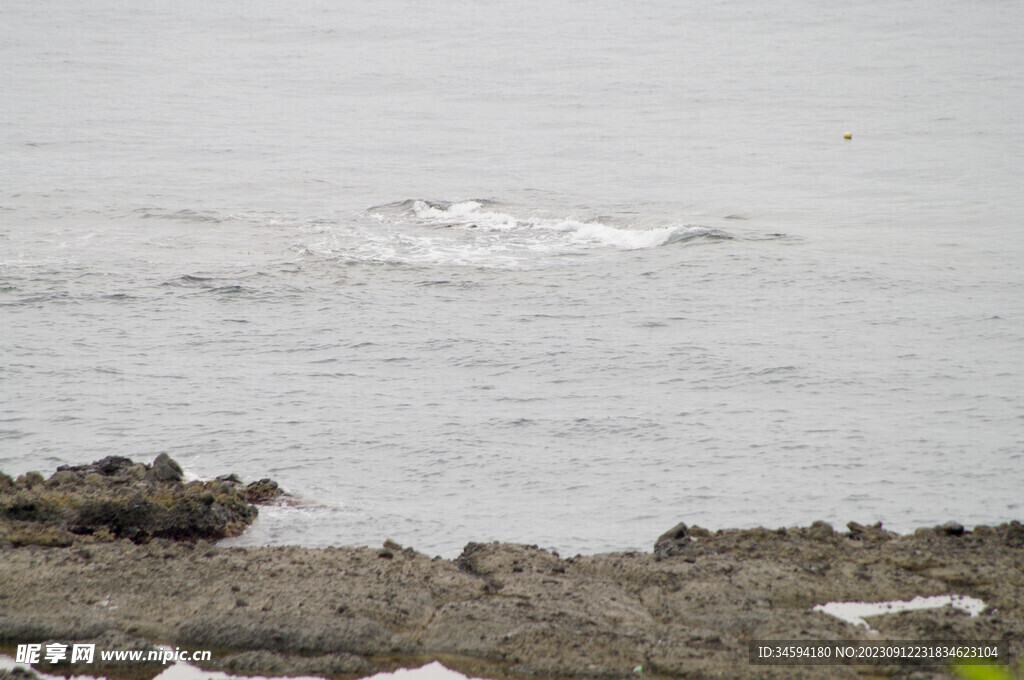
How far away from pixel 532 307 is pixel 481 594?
9.02 metres

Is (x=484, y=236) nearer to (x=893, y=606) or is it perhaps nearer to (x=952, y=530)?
(x=952, y=530)

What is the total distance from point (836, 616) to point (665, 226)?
14802 millimetres

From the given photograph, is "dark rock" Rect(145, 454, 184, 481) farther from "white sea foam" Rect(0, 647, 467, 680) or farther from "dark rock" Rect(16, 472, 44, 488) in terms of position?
"white sea foam" Rect(0, 647, 467, 680)

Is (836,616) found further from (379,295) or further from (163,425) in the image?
(379,295)

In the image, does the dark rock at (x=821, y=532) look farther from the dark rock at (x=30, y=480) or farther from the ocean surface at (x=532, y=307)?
the dark rock at (x=30, y=480)

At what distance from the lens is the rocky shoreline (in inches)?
213

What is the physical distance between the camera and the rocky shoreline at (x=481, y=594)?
542cm

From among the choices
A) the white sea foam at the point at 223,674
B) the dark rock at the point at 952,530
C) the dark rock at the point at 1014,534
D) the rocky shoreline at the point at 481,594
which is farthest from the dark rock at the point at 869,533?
the white sea foam at the point at 223,674

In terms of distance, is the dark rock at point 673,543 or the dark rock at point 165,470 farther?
the dark rock at point 165,470

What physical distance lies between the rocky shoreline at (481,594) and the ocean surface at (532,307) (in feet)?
3.84

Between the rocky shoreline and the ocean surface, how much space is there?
3.84ft

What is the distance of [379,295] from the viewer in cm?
1552

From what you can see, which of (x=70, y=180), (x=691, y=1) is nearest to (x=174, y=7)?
(x=691, y=1)

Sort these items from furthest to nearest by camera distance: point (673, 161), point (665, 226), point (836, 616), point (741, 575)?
point (673, 161), point (665, 226), point (741, 575), point (836, 616)
